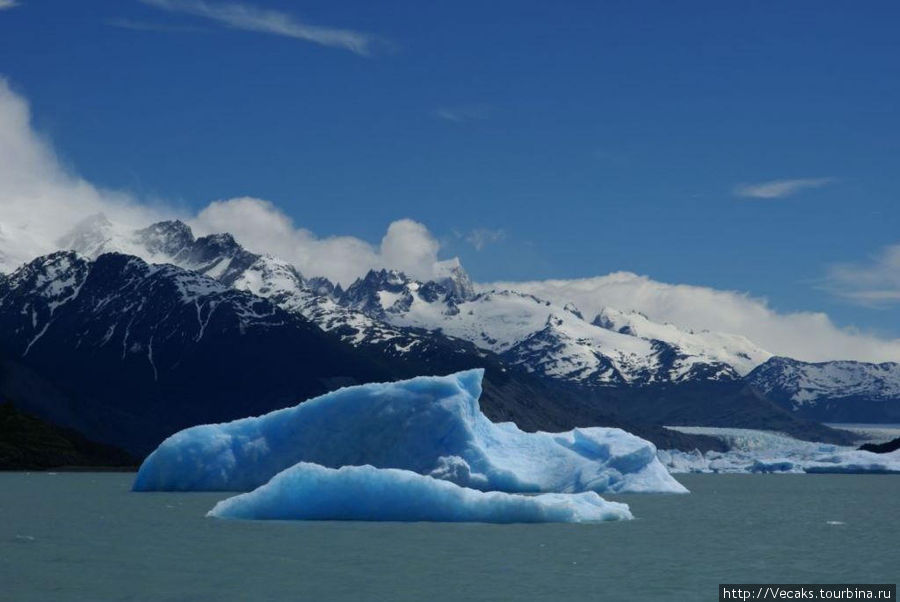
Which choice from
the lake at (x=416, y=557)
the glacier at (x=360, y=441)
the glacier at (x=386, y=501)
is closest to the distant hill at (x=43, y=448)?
the glacier at (x=360, y=441)

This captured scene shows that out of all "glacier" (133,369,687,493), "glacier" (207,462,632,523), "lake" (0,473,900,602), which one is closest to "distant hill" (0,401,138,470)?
"glacier" (133,369,687,493)

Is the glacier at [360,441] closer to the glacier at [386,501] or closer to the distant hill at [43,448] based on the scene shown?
the glacier at [386,501]

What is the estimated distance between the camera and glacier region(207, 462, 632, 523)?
44719 millimetres

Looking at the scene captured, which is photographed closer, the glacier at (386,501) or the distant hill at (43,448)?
the glacier at (386,501)

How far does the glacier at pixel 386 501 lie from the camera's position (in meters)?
44.7

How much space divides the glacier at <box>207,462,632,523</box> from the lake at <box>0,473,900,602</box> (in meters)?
0.74

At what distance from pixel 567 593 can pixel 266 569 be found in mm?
8170

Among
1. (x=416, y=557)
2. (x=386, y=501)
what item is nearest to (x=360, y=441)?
(x=386, y=501)

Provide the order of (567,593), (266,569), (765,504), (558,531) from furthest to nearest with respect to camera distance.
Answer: (765,504) → (558,531) → (266,569) → (567,593)

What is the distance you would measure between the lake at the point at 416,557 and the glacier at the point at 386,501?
29.0 inches

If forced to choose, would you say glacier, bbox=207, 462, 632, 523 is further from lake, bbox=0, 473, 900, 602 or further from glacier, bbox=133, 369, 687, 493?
glacier, bbox=133, 369, 687, 493

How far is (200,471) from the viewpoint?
216 ft

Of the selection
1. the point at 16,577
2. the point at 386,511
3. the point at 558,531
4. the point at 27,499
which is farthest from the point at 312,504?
the point at 27,499

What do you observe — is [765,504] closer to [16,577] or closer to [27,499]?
[27,499]
